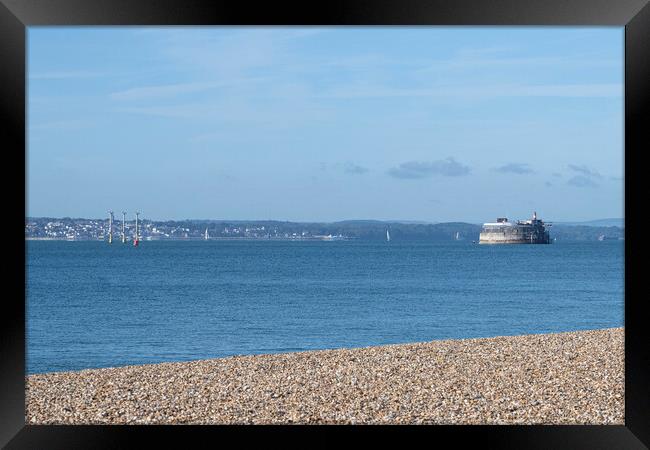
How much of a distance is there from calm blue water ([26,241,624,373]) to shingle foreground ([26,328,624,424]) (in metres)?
10.3

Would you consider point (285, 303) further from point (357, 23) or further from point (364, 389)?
point (357, 23)

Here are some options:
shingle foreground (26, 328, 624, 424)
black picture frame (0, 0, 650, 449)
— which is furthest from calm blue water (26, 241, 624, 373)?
black picture frame (0, 0, 650, 449)

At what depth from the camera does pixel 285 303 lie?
3556cm

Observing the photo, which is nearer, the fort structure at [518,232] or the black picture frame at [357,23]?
the black picture frame at [357,23]

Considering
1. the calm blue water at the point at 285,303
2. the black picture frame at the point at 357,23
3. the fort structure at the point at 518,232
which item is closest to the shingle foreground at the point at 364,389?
the black picture frame at the point at 357,23

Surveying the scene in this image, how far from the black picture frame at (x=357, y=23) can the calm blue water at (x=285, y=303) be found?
13790 millimetres

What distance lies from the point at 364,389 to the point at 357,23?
3614 millimetres

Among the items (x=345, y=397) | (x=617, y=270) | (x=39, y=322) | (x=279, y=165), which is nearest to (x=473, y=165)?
(x=617, y=270)

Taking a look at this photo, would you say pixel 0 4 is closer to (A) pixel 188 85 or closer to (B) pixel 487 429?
(B) pixel 487 429

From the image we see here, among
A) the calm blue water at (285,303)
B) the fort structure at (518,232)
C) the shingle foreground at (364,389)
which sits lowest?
the calm blue water at (285,303)

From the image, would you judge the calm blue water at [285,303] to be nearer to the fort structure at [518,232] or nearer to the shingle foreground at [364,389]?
the shingle foreground at [364,389]

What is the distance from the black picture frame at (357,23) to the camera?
407 centimetres

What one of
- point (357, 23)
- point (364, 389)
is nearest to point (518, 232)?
point (364, 389)

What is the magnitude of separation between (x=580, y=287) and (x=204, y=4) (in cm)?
4468
